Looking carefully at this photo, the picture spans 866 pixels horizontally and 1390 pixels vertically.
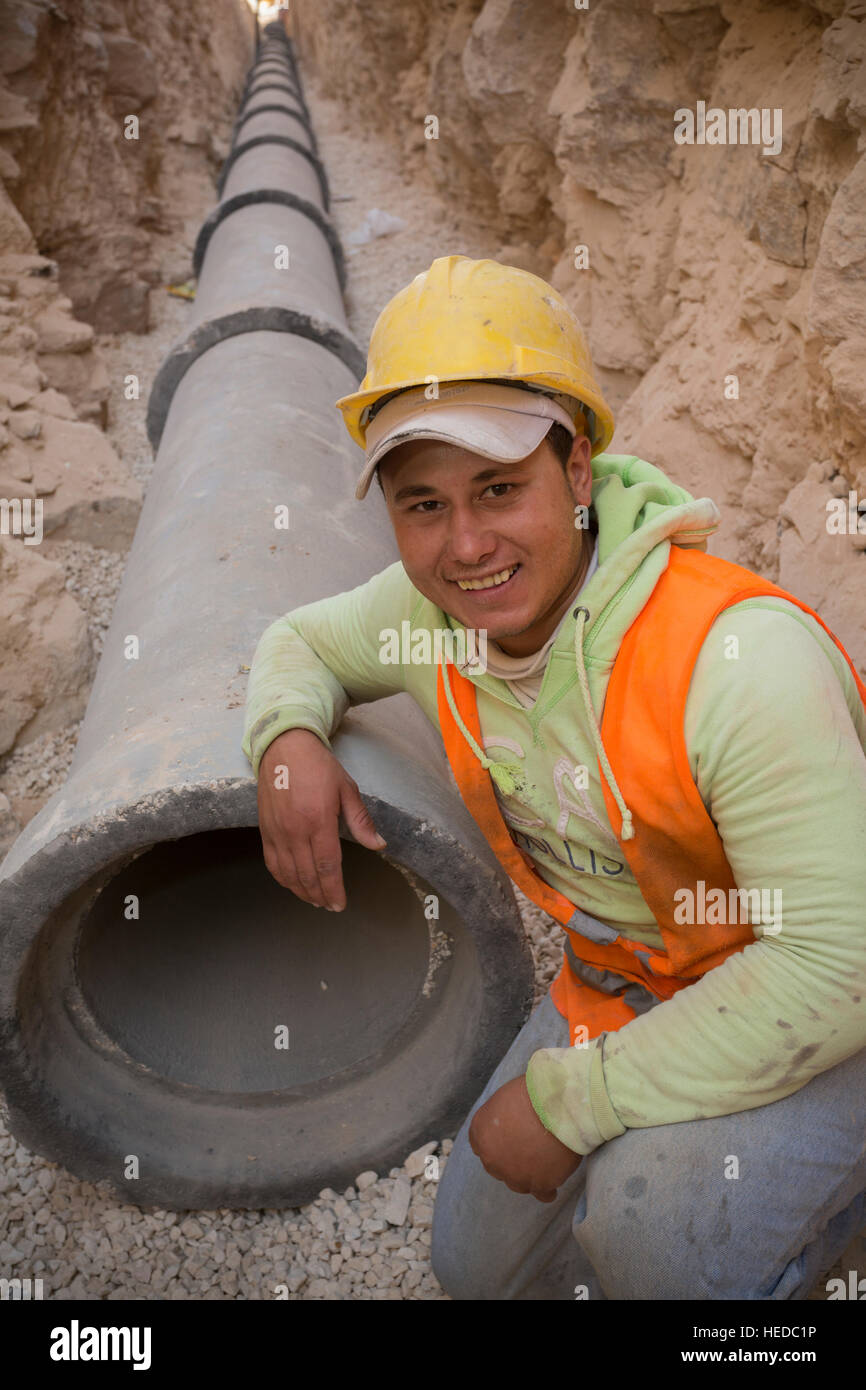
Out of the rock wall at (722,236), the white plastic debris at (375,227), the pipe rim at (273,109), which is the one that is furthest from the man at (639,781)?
the pipe rim at (273,109)

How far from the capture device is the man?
1.39m

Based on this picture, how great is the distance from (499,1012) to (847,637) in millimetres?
1351

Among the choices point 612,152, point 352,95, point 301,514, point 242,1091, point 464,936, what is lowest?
point 242,1091

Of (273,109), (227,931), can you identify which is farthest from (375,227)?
(227,931)

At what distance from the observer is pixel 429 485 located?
156 cm

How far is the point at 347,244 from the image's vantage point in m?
8.10

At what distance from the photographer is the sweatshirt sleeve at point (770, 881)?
1.36 meters

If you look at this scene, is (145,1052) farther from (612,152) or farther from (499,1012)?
(612,152)

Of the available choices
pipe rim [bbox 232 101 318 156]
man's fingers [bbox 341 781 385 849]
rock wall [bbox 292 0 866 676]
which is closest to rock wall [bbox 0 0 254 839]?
pipe rim [bbox 232 101 318 156]

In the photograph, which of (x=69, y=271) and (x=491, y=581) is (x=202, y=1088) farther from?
(x=69, y=271)

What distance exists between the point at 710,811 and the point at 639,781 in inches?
4.4

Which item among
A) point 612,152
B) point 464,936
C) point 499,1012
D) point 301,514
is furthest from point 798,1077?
point 612,152

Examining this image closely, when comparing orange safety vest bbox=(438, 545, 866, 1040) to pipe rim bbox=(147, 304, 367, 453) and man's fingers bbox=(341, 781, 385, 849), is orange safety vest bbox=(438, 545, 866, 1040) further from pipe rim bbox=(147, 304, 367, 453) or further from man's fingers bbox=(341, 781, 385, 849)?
pipe rim bbox=(147, 304, 367, 453)

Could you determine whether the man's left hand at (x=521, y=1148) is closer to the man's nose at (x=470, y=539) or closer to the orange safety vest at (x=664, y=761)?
the orange safety vest at (x=664, y=761)
